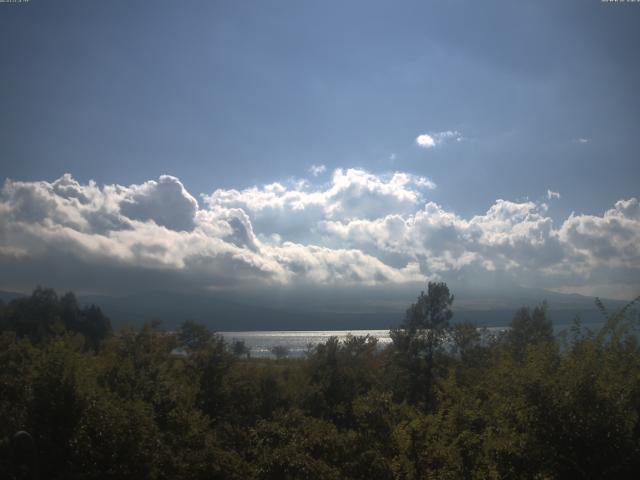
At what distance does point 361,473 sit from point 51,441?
8504 millimetres

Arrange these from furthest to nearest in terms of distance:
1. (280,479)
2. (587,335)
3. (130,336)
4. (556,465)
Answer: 1. (130,336)
2. (587,335)
3. (280,479)
4. (556,465)

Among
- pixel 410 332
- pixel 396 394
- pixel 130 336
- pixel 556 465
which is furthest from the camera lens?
pixel 410 332

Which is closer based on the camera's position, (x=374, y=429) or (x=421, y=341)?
(x=374, y=429)

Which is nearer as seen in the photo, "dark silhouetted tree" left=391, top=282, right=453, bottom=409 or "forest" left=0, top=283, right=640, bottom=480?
"forest" left=0, top=283, right=640, bottom=480

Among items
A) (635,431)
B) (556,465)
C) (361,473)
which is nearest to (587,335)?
(635,431)

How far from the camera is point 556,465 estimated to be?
10.1 metres

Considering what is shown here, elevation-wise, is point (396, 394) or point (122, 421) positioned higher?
point (122, 421)

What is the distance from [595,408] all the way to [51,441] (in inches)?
537

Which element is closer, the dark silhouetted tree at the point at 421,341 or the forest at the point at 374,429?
the forest at the point at 374,429

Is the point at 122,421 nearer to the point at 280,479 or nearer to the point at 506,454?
the point at 280,479

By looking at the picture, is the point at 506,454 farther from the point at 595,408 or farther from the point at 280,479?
the point at 280,479

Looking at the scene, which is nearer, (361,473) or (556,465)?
(556,465)

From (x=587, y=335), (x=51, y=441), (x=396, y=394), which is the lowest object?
(x=396, y=394)

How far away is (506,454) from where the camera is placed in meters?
10.6
